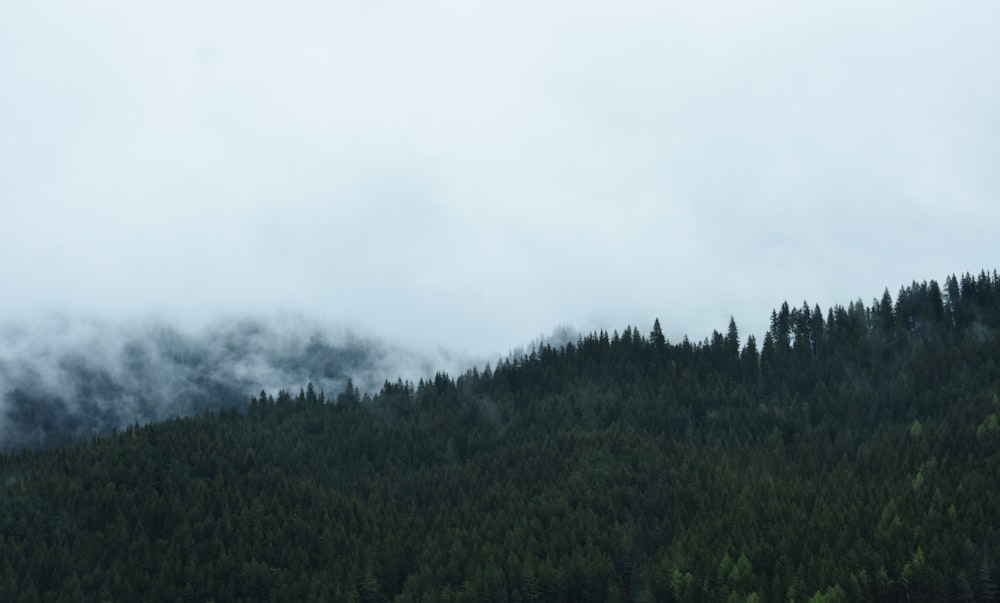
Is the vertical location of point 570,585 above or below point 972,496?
below

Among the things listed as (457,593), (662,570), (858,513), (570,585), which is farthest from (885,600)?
(457,593)

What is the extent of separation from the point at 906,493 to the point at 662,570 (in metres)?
50.1

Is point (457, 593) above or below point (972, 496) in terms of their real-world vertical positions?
below

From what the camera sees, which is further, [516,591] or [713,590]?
[516,591]

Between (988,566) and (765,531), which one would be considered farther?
(765,531)

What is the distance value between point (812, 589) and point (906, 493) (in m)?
38.9

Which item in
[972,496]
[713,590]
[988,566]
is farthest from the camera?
[972,496]

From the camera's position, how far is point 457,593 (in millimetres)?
193000

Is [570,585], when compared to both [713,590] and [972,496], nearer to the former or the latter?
[713,590]

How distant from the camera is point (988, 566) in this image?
16450cm

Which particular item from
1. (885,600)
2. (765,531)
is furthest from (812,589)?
(765,531)

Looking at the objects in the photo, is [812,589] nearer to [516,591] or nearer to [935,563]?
[935,563]

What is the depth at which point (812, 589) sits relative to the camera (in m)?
170

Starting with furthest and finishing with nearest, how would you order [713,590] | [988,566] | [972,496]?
1. [972,496]
2. [713,590]
3. [988,566]
